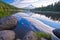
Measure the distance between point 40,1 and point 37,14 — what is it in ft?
1.01

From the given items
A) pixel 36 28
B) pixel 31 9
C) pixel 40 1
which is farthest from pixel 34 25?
pixel 40 1

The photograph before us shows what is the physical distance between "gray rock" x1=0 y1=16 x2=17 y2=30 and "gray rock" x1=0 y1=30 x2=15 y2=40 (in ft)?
0.36

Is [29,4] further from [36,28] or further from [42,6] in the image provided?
[36,28]

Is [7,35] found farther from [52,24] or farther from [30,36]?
[52,24]

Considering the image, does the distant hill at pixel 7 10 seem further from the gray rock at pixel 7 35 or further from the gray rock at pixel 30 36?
the gray rock at pixel 30 36

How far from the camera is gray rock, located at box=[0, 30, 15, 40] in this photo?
9.74 feet

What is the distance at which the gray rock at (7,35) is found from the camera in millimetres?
2970

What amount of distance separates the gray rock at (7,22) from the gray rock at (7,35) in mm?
111

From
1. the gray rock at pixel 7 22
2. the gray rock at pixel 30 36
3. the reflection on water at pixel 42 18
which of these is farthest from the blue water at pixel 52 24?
the gray rock at pixel 7 22

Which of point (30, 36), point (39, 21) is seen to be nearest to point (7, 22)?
point (30, 36)

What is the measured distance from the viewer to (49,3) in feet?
10.4

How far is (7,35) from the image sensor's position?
2994 millimetres

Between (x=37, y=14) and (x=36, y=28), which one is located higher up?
(x=37, y=14)

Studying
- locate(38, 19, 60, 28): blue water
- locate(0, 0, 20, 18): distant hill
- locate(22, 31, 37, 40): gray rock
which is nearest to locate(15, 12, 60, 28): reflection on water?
locate(38, 19, 60, 28): blue water
